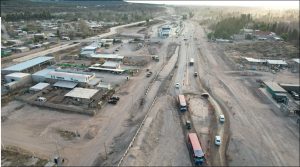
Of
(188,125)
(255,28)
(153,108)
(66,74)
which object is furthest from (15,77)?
(255,28)

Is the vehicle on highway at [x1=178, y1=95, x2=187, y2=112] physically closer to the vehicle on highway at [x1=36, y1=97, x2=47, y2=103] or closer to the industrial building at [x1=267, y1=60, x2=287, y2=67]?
the vehicle on highway at [x1=36, y1=97, x2=47, y2=103]

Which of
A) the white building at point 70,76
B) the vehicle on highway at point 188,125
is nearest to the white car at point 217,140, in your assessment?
the vehicle on highway at point 188,125

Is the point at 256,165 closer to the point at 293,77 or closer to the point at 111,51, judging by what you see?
the point at 293,77

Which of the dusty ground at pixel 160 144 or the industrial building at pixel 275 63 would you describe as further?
the industrial building at pixel 275 63

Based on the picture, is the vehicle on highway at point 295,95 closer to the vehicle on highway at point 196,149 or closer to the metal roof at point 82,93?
the vehicle on highway at point 196,149

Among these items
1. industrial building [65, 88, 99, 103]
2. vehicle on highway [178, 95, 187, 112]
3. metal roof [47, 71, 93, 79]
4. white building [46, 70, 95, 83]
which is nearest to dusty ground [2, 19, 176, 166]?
industrial building [65, 88, 99, 103]

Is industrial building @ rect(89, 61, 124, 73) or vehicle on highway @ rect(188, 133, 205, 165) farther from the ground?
industrial building @ rect(89, 61, 124, 73)
